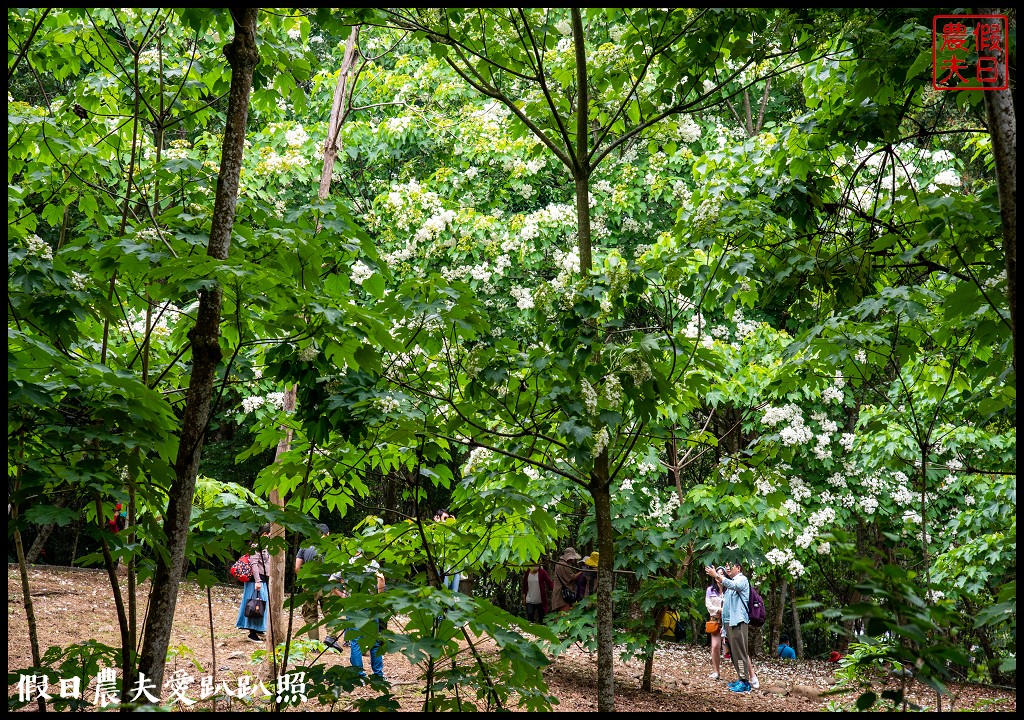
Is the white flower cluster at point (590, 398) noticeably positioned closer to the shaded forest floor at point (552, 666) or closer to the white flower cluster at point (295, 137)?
the shaded forest floor at point (552, 666)

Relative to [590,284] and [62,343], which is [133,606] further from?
[590,284]

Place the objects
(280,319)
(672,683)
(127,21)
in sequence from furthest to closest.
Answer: (672,683), (127,21), (280,319)

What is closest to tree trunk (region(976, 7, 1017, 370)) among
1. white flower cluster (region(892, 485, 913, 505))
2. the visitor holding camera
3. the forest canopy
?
the forest canopy

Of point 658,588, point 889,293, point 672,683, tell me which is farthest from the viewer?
point 672,683

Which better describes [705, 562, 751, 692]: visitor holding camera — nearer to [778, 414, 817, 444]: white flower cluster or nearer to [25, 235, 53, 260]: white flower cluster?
[778, 414, 817, 444]: white flower cluster

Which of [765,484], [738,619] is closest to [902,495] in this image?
[738,619]

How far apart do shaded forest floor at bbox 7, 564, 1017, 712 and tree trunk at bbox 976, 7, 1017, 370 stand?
5228mm

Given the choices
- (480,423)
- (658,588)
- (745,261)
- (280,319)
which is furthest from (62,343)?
(658,588)

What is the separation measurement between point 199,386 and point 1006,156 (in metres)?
2.47

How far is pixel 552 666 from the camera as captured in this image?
8375 millimetres

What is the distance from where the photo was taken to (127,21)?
391 centimetres

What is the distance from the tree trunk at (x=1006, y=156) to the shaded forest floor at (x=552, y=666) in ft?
17.2

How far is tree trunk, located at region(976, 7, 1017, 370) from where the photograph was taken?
1.90 metres

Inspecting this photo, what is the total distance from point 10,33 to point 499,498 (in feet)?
9.22
